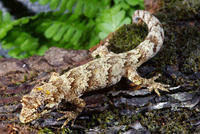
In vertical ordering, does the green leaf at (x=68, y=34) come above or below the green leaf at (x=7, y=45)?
above

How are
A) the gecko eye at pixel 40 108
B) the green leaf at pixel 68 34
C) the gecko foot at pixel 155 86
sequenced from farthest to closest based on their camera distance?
the green leaf at pixel 68 34
the gecko foot at pixel 155 86
the gecko eye at pixel 40 108

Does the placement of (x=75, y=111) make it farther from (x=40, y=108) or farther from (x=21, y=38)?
(x=21, y=38)

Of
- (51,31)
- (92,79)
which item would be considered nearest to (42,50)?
(51,31)

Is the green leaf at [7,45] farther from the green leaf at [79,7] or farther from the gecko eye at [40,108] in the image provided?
the gecko eye at [40,108]

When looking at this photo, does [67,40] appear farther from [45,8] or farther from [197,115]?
[197,115]

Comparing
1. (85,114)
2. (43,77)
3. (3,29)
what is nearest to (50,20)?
(3,29)

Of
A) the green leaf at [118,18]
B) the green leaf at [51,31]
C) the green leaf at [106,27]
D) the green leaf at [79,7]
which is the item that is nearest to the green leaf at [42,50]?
the green leaf at [51,31]

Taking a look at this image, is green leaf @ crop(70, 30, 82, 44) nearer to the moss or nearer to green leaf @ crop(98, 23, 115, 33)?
green leaf @ crop(98, 23, 115, 33)

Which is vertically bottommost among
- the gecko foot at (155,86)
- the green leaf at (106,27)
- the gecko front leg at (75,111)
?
the gecko front leg at (75,111)
